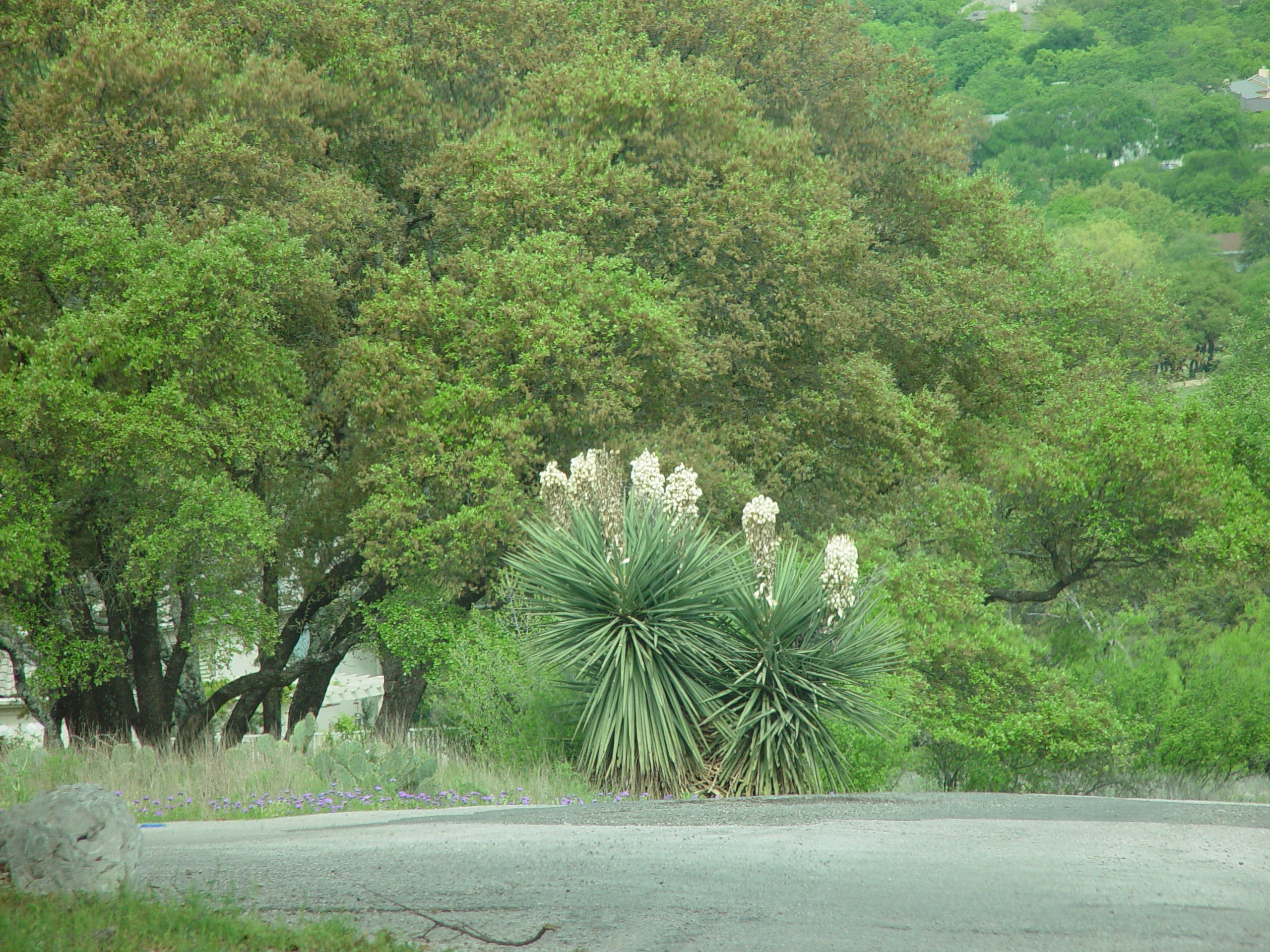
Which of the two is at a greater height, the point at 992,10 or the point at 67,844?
the point at 992,10

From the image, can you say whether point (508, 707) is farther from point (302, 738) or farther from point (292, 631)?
point (292, 631)

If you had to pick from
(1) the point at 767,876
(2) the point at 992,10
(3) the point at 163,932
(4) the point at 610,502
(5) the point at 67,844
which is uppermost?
(2) the point at 992,10

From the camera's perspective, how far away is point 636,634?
34.3ft

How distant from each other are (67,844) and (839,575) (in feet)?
21.8

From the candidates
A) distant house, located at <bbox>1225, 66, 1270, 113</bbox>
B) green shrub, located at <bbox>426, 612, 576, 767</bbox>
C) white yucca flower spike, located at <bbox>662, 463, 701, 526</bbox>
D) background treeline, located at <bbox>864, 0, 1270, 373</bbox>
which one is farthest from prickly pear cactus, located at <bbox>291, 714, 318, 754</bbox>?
distant house, located at <bbox>1225, 66, 1270, 113</bbox>

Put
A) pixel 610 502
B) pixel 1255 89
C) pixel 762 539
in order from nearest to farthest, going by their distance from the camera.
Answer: pixel 762 539 → pixel 610 502 → pixel 1255 89

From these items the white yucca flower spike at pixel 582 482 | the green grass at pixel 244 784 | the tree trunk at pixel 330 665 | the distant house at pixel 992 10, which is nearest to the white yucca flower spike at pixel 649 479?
the white yucca flower spike at pixel 582 482

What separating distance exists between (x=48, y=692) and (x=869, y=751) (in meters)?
11.7

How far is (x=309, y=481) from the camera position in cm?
1875

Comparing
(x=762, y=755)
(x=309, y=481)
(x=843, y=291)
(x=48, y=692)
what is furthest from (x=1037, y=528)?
(x=48, y=692)

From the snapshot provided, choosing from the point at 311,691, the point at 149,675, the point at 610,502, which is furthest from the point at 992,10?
the point at 610,502

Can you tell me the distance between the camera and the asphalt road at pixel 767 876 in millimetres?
4812

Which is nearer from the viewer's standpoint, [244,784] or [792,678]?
[244,784]

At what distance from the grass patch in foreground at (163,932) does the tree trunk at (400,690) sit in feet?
37.5
